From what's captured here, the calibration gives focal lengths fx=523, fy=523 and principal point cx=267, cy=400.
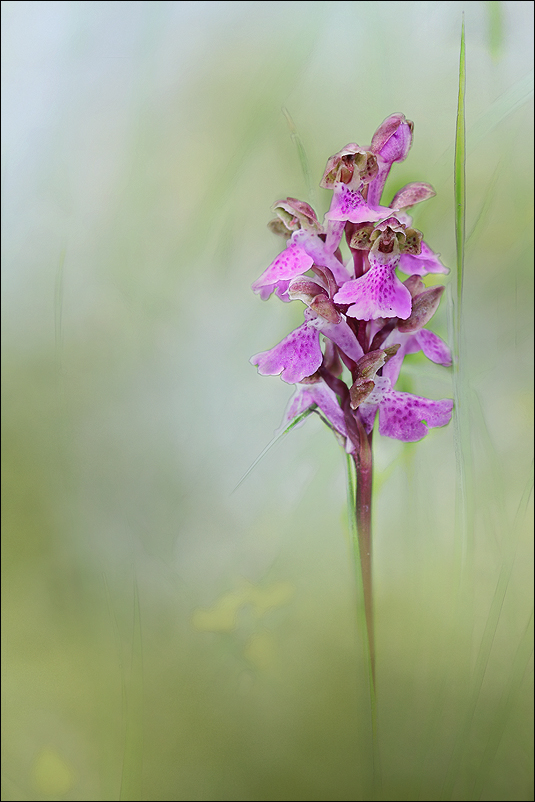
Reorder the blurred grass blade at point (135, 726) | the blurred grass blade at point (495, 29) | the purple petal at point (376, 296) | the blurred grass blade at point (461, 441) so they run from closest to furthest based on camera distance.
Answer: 1. the purple petal at point (376, 296)
2. the blurred grass blade at point (461, 441)
3. the blurred grass blade at point (495, 29)
4. the blurred grass blade at point (135, 726)

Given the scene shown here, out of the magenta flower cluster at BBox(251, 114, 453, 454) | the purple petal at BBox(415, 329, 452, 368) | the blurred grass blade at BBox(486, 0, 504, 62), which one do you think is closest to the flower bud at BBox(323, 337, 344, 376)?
the magenta flower cluster at BBox(251, 114, 453, 454)

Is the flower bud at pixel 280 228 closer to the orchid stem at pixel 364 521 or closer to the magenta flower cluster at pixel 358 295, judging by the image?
the magenta flower cluster at pixel 358 295

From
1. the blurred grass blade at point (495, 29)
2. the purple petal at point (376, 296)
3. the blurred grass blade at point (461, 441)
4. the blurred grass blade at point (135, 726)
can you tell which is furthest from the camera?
the blurred grass blade at point (135, 726)

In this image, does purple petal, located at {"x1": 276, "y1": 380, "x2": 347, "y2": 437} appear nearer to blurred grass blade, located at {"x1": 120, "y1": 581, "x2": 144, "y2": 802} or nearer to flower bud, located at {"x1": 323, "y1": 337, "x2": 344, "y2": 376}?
flower bud, located at {"x1": 323, "y1": 337, "x2": 344, "y2": 376}

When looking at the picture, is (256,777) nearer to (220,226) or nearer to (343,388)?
(343,388)

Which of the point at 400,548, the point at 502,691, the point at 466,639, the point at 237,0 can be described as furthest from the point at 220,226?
the point at 502,691

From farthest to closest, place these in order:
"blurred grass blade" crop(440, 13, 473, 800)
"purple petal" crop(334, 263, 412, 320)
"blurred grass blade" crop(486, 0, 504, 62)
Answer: "blurred grass blade" crop(486, 0, 504, 62) → "blurred grass blade" crop(440, 13, 473, 800) → "purple petal" crop(334, 263, 412, 320)

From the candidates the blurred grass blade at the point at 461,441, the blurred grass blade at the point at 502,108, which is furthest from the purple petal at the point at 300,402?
the blurred grass blade at the point at 502,108

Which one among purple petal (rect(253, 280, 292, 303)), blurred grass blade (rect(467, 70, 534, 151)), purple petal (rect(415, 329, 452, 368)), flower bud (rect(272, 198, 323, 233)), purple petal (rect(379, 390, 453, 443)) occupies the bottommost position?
purple petal (rect(379, 390, 453, 443))
